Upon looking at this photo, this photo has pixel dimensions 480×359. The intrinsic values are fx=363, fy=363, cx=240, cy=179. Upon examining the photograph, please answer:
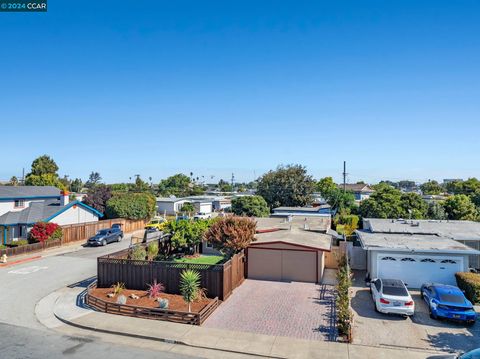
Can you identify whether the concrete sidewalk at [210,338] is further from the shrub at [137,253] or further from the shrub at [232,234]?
the shrub at [232,234]

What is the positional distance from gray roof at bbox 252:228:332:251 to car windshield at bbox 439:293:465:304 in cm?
709

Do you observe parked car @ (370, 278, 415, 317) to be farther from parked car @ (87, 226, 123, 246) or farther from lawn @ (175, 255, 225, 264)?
parked car @ (87, 226, 123, 246)

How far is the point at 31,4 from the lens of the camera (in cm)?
1798

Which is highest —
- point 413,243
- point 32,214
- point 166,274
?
point 32,214

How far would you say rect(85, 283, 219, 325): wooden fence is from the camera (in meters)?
15.8

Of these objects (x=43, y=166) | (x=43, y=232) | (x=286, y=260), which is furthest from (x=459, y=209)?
(x=43, y=166)

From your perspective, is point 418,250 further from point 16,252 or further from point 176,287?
point 16,252

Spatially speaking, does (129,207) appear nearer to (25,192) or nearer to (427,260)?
(25,192)

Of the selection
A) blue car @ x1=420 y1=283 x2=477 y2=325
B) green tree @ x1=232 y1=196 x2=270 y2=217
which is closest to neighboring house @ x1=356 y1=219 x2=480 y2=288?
blue car @ x1=420 y1=283 x2=477 y2=325

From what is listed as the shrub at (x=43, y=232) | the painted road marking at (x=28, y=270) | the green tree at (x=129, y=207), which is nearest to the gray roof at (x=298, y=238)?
the painted road marking at (x=28, y=270)

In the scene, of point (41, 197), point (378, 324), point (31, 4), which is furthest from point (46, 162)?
point (378, 324)

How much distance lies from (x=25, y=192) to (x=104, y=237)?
12.6 meters

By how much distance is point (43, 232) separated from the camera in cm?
3400

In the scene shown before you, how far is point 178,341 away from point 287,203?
A: 4667cm
